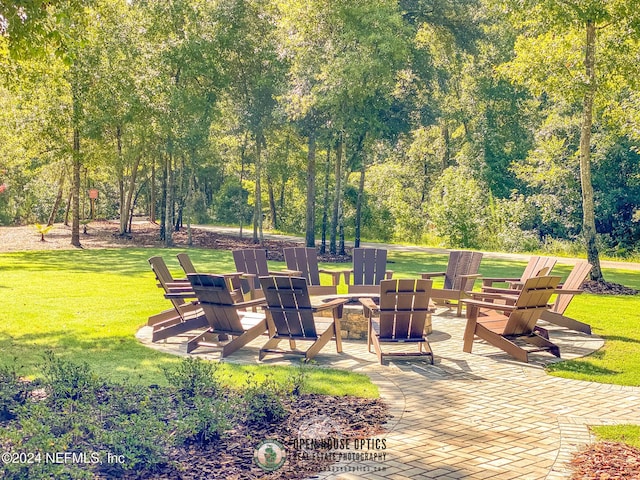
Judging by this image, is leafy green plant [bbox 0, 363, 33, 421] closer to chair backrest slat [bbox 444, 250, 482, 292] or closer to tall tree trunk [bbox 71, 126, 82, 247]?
chair backrest slat [bbox 444, 250, 482, 292]

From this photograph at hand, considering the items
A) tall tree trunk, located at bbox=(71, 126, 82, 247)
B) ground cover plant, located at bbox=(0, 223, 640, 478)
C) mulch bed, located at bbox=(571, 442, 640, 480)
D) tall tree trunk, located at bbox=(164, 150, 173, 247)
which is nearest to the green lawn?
ground cover plant, located at bbox=(0, 223, 640, 478)

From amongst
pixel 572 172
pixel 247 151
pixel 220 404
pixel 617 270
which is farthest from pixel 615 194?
pixel 220 404

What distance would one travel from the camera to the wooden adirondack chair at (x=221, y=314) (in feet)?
29.1

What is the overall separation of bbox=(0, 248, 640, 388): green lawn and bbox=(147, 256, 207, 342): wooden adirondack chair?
0.44 meters

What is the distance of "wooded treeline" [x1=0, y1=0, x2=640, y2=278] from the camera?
18.3m

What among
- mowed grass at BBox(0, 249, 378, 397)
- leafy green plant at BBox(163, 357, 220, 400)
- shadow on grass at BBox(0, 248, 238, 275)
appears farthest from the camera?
shadow on grass at BBox(0, 248, 238, 275)

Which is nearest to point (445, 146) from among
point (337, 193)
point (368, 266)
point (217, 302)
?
point (337, 193)

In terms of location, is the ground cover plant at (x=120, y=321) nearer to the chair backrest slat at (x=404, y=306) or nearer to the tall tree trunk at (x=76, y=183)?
the chair backrest slat at (x=404, y=306)

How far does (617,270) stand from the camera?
2367 cm

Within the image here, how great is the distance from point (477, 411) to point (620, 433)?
1.25 m

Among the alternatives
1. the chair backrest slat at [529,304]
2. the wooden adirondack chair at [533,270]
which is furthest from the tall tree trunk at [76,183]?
the chair backrest slat at [529,304]

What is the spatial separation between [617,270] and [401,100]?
9207mm

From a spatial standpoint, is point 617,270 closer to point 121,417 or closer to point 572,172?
point 572,172

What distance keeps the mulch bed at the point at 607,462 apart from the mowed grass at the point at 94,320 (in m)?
2.30
